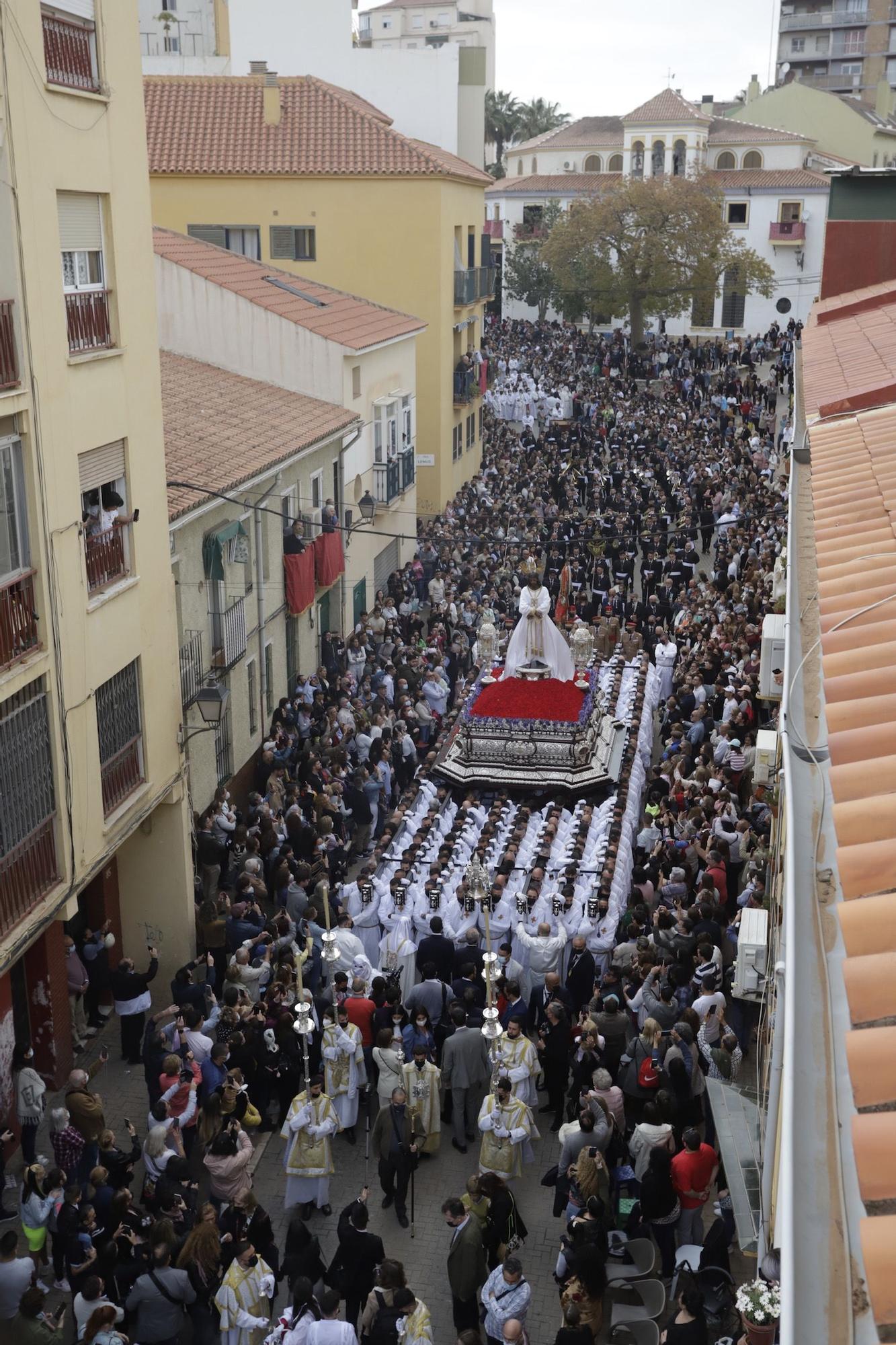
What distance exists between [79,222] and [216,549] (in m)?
5.71

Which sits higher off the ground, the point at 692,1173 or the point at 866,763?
the point at 866,763

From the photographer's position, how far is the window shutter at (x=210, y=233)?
32.9 m

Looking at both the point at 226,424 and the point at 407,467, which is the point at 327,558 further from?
the point at 407,467

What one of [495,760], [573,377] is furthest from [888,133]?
[495,760]

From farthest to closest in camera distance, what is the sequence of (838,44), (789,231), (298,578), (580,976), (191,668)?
1. (838,44)
2. (789,231)
3. (298,578)
4. (191,668)
5. (580,976)

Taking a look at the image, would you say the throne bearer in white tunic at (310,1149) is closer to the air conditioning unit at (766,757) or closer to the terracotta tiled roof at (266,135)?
the air conditioning unit at (766,757)

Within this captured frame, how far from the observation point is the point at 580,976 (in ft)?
42.7

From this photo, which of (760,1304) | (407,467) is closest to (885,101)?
(407,467)

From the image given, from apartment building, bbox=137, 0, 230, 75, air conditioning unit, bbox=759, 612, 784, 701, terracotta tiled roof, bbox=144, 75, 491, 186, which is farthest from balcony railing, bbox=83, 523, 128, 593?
Result: apartment building, bbox=137, 0, 230, 75

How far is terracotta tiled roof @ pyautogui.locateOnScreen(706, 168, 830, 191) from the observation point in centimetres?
6612

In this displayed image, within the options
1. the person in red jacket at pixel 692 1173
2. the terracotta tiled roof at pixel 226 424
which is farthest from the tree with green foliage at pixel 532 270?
the person in red jacket at pixel 692 1173

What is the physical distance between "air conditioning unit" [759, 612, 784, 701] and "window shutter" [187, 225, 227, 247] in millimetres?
22445

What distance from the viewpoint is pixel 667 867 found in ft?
49.0

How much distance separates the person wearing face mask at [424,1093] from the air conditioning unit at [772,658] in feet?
17.7
